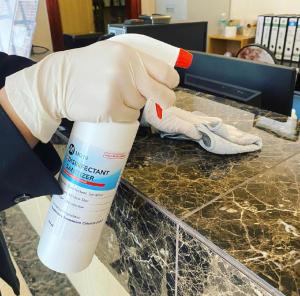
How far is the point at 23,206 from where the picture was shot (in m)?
1.57

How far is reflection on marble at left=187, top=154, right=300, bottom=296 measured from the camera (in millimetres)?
409

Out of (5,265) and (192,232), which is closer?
(192,232)

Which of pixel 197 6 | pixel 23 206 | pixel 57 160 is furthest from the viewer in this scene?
pixel 197 6

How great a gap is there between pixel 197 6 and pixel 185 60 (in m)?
2.48

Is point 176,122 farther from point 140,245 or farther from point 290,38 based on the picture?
point 290,38

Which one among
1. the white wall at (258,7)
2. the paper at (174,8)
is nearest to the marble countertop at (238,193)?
the paper at (174,8)

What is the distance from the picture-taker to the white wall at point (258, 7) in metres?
2.63

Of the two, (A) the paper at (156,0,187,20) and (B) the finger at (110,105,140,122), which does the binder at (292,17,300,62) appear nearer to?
(A) the paper at (156,0,187,20)

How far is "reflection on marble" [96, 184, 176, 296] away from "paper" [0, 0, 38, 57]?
27.4 inches

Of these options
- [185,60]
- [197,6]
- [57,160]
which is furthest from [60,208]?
[197,6]

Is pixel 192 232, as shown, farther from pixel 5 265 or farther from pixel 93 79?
pixel 5 265

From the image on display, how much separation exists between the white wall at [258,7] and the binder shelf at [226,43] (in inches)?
9.9

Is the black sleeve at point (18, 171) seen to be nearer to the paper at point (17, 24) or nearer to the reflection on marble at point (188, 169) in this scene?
the reflection on marble at point (188, 169)

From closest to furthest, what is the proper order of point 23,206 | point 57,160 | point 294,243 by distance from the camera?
1. point 294,243
2. point 57,160
3. point 23,206
